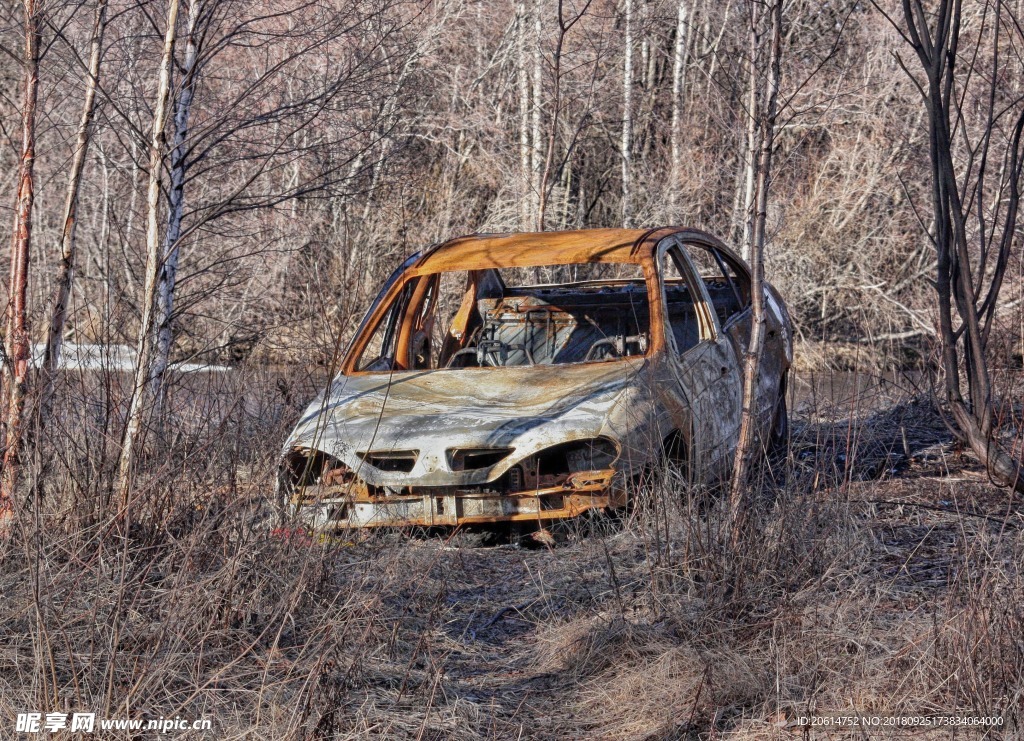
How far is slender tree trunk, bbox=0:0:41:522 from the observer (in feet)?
15.2

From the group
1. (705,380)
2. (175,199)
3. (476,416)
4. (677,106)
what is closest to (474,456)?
(476,416)

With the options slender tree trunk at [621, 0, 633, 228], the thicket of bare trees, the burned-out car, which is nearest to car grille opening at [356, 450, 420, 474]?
the burned-out car

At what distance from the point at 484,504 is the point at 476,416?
0.44 meters

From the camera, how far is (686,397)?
554 cm

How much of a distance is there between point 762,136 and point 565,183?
15016 mm

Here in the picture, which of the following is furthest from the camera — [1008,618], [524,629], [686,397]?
[686,397]

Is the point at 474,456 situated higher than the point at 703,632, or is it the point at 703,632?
the point at 474,456

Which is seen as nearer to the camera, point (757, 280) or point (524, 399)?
point (757, 280)

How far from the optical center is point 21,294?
5008mm

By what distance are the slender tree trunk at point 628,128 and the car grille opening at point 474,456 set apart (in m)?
14.1

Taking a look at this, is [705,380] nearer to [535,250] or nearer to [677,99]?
[535,250]

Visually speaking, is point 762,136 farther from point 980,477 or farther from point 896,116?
point 896,116

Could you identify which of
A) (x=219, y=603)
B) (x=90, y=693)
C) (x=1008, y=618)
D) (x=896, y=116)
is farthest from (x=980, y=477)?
(x=896, y=116)

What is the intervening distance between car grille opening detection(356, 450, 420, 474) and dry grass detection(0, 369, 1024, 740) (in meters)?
0.33
